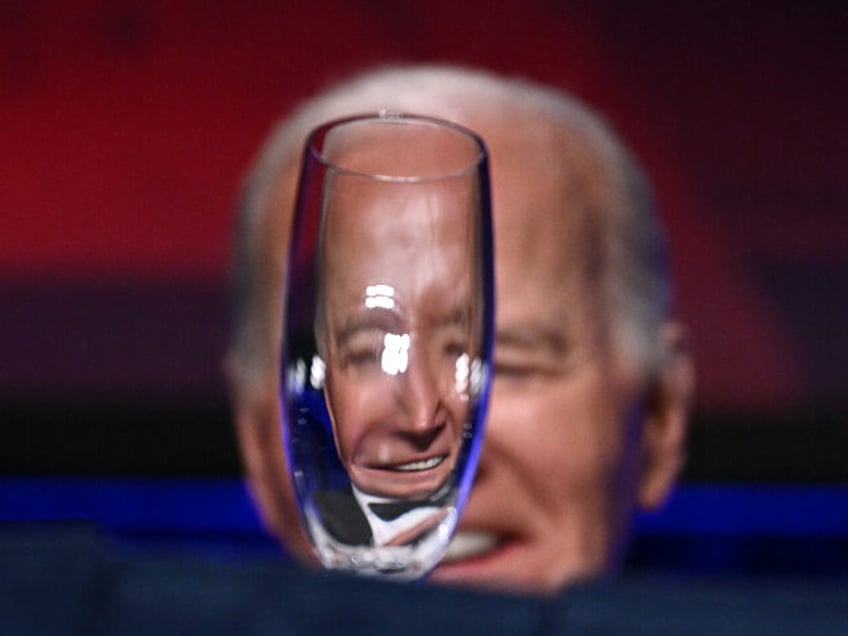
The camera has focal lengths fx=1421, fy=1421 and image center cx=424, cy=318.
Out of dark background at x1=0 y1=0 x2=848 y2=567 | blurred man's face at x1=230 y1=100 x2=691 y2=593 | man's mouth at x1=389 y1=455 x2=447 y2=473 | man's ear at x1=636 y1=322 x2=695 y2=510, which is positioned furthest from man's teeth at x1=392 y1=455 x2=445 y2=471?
dark background at x1=0 y1=0 x2=848 y2=567

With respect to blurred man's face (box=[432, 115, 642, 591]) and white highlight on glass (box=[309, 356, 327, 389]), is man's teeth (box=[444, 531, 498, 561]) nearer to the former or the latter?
blurred man's face (box=[432, 115, 642, 591])

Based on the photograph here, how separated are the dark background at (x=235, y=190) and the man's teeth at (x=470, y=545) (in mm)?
1435

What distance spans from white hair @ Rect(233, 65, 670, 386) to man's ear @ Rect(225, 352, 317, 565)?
1.5 inches

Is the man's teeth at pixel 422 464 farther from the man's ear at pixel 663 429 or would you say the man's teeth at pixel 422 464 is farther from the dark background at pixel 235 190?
the dark background at pixel 235 190

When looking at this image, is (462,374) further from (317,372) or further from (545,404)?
(545,404)

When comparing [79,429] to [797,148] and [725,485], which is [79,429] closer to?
[725,485]

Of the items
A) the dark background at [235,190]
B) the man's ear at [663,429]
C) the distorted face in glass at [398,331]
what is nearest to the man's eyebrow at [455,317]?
the distorted face in glass at [398,331]

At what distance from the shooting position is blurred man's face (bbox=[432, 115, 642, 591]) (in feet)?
4.26

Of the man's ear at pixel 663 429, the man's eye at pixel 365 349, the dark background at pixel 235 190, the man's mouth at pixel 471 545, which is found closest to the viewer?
the man's eye at pixel 365 349

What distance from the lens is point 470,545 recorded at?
1.29 meters

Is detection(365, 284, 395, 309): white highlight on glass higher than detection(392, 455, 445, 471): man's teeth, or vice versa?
detection(365, 284, 395, 309): white highlight on glass

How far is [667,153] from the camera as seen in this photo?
275cm

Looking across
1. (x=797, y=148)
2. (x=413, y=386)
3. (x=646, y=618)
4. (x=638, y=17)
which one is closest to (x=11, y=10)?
(x=638, y=17)

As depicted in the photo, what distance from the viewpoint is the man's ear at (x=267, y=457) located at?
133 centimetres
